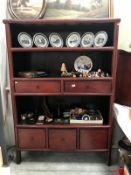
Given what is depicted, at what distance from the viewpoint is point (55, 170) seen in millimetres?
1981

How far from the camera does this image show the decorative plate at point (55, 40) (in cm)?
180

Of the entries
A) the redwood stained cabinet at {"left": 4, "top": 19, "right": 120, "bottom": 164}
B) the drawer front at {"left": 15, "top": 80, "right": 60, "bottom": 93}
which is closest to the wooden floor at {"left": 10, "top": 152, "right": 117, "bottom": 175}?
the redwood stained cabinet at {"left": 4, "top": 19, "right": 120, "bottom": 164}

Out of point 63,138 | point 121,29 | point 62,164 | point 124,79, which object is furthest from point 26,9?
point 62,164

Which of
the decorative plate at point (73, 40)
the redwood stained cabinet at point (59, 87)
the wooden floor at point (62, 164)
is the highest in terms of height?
the decorative plate at point (73, 40)

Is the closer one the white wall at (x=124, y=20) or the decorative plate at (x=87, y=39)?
the decorative plate at (x=87, y=39)

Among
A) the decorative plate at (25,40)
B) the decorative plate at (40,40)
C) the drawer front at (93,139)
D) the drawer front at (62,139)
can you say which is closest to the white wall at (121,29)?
the decorative plate at (25,40)

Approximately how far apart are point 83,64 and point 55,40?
398mm

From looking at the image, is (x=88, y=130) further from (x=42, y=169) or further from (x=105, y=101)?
(x=42, y=169)

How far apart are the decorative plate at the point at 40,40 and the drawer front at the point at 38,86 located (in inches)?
13.3

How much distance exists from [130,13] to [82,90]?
0.93 m

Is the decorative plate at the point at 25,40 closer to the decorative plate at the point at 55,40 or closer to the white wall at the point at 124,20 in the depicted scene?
the decorative plate at the point at 55,40

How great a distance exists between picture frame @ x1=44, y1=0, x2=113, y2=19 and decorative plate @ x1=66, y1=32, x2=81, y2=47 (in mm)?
306

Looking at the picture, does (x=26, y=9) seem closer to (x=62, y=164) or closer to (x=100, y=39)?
(x=100, y=39)

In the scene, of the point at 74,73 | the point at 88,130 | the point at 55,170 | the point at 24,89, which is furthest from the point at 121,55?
the point at 55,170
